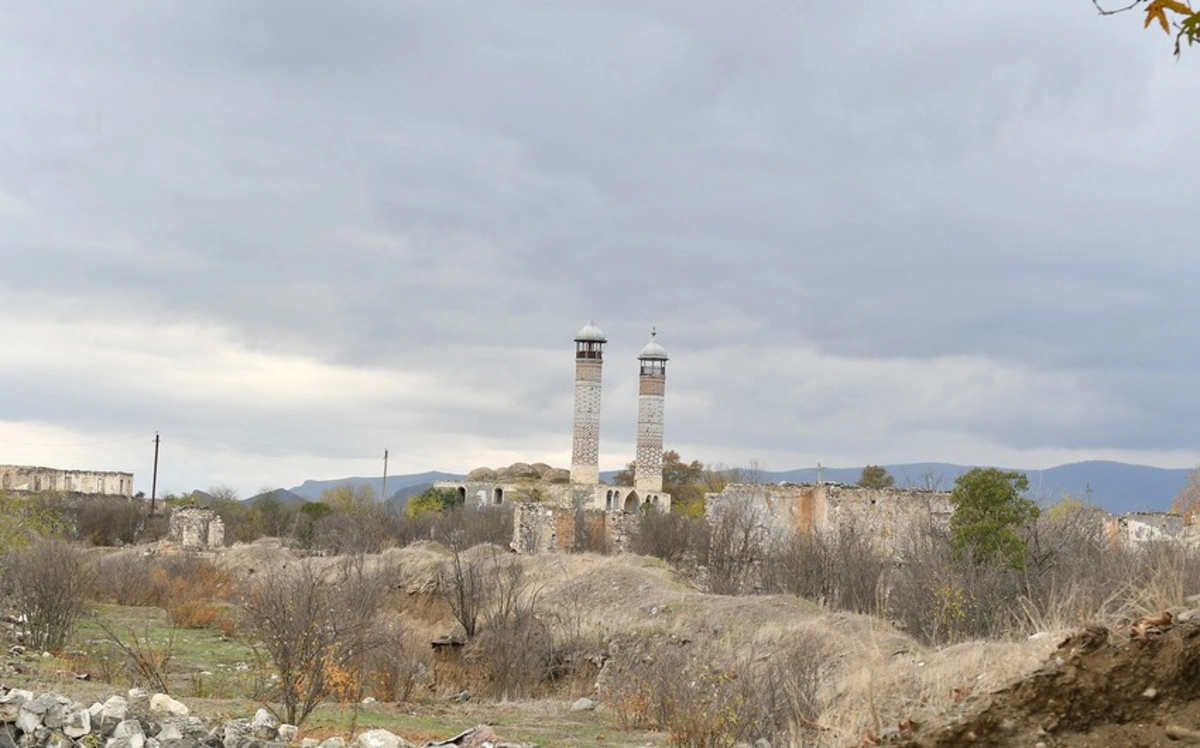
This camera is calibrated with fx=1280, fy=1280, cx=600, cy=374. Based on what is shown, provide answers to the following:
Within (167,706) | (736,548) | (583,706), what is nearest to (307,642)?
(167,706)

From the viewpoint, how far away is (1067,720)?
19.1ft

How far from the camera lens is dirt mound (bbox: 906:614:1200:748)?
5609 millimetres

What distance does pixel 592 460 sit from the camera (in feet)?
217

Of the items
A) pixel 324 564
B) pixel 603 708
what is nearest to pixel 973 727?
pixel 603 708

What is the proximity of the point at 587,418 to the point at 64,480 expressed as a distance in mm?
29861

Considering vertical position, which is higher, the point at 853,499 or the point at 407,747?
the point at 853,499

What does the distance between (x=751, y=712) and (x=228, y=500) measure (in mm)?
65230

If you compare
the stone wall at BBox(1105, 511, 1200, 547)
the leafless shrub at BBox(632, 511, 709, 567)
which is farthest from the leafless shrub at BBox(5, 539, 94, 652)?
the stone wall at BBox(1105, 511, 1200, 547)

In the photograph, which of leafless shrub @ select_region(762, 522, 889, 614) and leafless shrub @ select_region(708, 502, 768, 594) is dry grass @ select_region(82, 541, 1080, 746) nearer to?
leafless shrub @ select_region(708, 502, 768, 594)

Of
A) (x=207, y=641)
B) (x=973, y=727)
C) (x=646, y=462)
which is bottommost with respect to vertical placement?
(x=207, y=641)

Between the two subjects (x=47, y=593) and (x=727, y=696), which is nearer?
(x=727, y=696)

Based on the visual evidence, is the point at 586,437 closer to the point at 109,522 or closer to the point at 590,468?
the point at 590,468

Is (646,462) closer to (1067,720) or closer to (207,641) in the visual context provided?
(207,641)

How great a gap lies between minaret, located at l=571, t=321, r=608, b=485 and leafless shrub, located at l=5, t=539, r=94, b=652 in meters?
44.3
